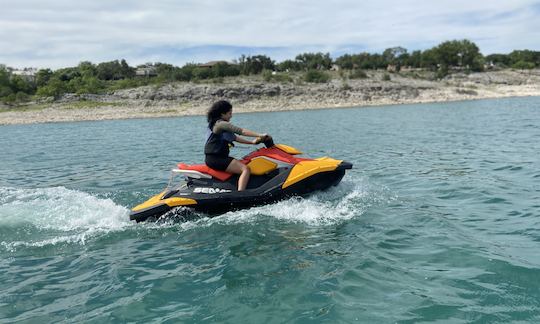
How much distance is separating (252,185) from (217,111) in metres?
1.50

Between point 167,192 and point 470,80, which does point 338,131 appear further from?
point 470,80

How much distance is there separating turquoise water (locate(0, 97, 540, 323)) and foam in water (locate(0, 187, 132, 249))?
0.04 metres

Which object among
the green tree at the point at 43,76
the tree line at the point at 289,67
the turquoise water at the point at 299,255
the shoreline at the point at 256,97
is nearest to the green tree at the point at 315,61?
the tree line at the point at 289,67

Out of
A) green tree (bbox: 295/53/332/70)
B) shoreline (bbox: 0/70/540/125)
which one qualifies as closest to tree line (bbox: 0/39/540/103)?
green tree (bbox: 295/53/332/70)

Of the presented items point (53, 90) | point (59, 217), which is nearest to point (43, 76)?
point (53, 90)

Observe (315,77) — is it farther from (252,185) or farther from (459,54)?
(252,185)

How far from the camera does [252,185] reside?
8.83 metres

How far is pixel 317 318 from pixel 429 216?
13.6 ft

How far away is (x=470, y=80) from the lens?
77.4 metres

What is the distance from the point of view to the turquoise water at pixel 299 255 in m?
4.98

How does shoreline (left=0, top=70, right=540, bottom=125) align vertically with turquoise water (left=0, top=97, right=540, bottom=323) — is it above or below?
above

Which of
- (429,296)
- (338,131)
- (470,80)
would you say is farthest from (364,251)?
(470,80)

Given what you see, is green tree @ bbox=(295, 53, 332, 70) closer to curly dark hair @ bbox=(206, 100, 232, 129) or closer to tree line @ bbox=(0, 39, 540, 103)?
tree line @ bbox=(0, 39, 540, 103)

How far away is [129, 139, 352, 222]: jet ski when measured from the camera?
8.48 metres
